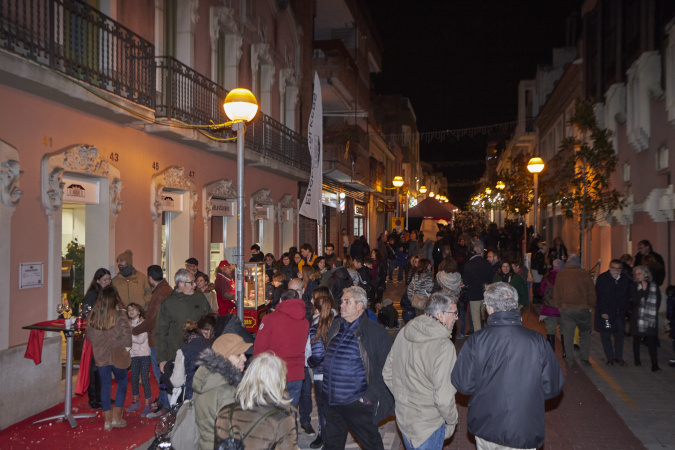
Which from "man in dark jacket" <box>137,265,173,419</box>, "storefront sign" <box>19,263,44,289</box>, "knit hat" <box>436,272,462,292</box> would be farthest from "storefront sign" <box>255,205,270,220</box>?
"man in dark jacket" <box>137,265,173,419</box>

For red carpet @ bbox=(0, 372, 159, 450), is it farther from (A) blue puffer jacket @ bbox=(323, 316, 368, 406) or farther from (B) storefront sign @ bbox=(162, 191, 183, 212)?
(B) storefront sign @ bbox=(162, 191, 183, 212)

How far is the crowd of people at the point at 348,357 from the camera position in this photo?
4047 mm

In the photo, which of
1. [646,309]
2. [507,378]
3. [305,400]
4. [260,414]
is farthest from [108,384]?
[646,309]

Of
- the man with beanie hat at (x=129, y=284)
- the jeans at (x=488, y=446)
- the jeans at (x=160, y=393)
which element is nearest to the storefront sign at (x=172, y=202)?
the man with beanie hat at (x=129, y=284)

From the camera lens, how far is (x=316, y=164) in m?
13.7

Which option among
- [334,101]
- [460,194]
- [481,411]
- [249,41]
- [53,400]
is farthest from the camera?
[460,194]

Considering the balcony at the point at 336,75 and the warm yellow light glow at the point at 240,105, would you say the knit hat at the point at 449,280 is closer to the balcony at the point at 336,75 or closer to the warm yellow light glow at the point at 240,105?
the warm yellow light glow at the point at 240,105

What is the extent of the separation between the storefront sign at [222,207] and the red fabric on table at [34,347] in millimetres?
7129

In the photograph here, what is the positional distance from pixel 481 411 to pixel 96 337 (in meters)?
4.86

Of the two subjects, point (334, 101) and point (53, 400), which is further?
Answer: point (334, 101)

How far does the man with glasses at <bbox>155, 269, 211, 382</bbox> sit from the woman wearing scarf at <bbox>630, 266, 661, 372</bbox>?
280 inches

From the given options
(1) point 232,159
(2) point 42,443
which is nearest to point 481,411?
(2) point 42,443

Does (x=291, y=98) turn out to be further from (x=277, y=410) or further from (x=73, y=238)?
(x=277, y=410)

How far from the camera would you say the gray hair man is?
4434 millimetres
